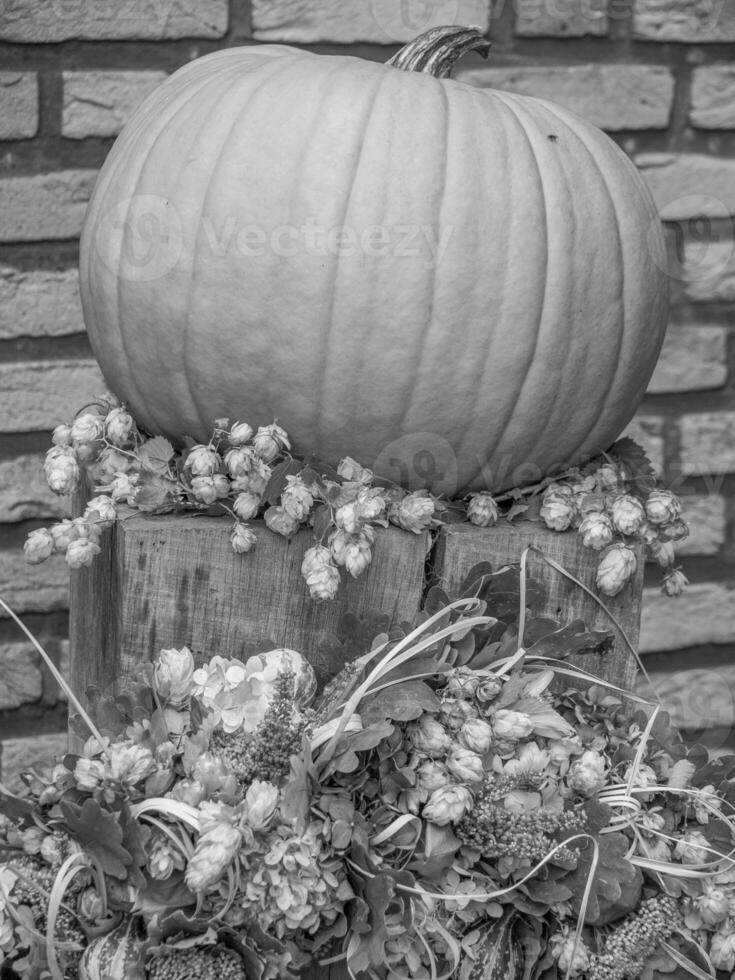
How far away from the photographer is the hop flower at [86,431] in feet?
3.29

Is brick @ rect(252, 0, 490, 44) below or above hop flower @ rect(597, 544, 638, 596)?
above

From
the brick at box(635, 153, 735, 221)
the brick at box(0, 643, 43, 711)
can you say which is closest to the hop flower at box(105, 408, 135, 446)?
the brick at box(0, 643, 43, 711)

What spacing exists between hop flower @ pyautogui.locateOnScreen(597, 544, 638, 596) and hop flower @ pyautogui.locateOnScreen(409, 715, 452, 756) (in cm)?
22

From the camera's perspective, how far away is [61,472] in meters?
0.96

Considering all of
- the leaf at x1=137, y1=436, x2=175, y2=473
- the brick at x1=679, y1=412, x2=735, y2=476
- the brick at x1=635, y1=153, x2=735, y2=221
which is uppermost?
the brick at x1=635, y1=153, x2=735, y2=221

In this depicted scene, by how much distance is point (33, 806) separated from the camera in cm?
81

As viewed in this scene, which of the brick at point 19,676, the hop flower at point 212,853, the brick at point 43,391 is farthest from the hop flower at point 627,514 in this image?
the brick at point 19,676

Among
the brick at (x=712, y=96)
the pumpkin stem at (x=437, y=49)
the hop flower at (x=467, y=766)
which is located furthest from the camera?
the brick at (x=712, y=96)

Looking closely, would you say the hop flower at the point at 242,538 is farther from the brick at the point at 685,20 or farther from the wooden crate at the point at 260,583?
the brick at the point at 685,20

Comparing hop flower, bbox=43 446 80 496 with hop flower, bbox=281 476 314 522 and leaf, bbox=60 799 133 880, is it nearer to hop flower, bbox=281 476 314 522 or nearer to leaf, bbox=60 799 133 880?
hop flower, bbox=281 476 314 522

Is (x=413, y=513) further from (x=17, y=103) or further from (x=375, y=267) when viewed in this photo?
(x=17, y=103)

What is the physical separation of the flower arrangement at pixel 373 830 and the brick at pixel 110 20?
0.93 m

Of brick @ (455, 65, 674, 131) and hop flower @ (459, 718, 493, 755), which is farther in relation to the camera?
brick @ (455, 65, 674, 131)

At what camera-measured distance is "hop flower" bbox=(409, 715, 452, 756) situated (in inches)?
33.2
